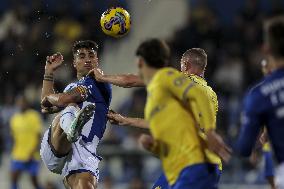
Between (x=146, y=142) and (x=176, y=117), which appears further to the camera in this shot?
(x=176, y=117)

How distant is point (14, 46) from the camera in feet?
64.1

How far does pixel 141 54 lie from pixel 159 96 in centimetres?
37

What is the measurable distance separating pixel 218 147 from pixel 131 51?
13687 millimetres

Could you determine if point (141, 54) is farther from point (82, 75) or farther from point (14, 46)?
point (14, 46)

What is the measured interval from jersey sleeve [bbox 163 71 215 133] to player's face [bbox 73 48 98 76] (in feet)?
9.17

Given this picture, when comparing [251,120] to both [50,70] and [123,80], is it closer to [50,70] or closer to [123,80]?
[123,80]

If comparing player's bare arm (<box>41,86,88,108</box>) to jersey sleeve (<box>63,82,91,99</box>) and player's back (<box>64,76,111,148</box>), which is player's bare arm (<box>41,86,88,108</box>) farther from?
player's back (<box>64,76,111,148</box>)

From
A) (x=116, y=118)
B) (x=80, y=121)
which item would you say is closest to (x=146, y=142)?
(x=80, y=121)

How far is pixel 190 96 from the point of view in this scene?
20.7 feet

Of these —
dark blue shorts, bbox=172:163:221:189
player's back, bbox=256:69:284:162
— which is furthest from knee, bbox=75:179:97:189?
player's back, bbox=256:69:284:162

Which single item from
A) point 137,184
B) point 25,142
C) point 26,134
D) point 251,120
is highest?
point 251,120

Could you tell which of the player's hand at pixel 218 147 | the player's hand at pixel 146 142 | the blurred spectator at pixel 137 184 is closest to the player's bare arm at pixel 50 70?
the player's hand at pixel 146 142

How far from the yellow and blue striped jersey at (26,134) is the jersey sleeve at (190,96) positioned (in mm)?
10542

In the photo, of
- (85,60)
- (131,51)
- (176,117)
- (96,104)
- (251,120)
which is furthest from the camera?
(131,51)
